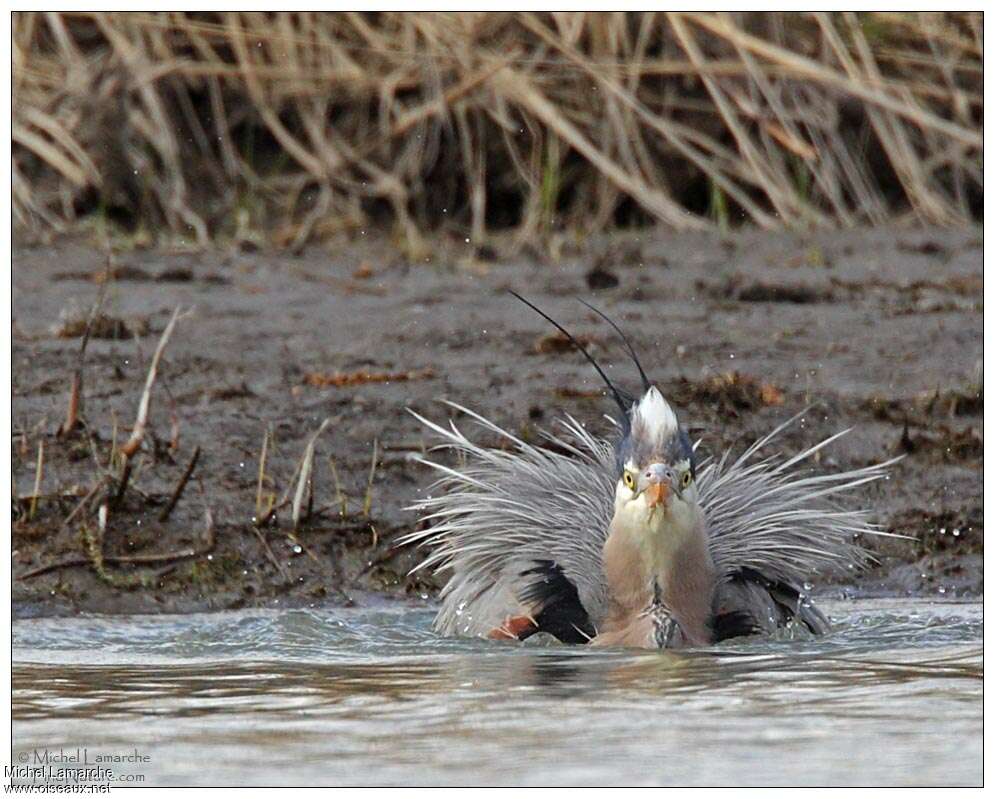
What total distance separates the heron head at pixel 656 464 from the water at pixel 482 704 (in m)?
0.38

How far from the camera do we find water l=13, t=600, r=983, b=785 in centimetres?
437

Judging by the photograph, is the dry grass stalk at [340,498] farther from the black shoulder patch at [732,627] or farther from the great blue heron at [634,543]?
the black shoulder patch at [732,627]

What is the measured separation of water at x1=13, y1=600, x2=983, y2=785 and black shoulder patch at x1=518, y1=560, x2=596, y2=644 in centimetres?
12

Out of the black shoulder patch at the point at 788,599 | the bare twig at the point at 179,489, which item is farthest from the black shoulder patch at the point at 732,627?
the bare twig at the point at 179,489

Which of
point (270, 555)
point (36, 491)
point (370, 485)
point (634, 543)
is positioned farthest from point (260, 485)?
point (634, 543)

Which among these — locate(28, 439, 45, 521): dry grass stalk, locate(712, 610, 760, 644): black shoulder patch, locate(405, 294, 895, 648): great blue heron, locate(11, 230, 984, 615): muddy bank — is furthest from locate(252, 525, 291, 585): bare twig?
locate(712, 610, 760, 644): black shoulder patch

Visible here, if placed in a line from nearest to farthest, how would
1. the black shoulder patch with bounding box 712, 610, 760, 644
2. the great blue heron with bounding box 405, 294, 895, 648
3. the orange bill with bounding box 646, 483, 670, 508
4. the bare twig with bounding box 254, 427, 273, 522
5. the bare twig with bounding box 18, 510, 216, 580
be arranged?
the orange bill with bounding box 646, 483, 670, 508, the great blue heron with bounding box 405, 294, 895, 648, the black shoulder patch with bounding box 712, 610, 760, 644, the bare twig with bounding box 18, 510, 216, 580, the bare twig with bounding box 254, 427, 273, 522

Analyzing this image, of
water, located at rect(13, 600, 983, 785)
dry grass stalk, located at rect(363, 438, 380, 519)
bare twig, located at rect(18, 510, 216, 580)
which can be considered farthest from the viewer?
dry grass stalk, located at rect(363, 438, 380, 519)

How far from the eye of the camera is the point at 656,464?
5176 millimetres

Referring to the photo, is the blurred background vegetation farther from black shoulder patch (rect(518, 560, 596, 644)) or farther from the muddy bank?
black shoulder patch (rect(518, 560, 596, 644))

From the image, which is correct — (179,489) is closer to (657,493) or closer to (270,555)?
(270,555)

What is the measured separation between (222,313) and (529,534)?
2598 mm

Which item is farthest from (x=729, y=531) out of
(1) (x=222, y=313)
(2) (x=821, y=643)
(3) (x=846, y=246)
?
(3) (x=846, y=246)

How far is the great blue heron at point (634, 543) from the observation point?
529cm
